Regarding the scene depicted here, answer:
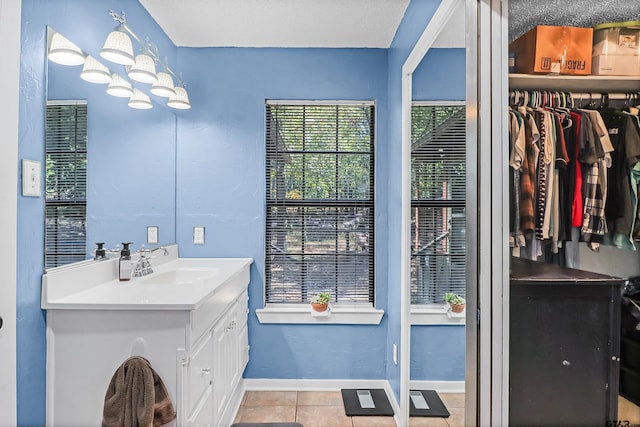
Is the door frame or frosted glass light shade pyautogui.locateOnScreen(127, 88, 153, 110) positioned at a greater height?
frosted glass light shade pyautogui.locateOnScreen(127, 88, 153, 110)

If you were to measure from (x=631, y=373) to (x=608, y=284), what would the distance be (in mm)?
253

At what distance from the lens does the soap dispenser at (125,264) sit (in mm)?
1871

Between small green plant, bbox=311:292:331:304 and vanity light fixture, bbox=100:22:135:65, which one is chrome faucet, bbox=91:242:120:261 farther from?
small green plant, bbox=311:292:331:304

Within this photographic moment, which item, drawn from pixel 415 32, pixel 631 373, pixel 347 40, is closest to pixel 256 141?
pixel 347 40

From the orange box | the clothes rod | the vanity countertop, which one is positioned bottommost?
the vanity countertop

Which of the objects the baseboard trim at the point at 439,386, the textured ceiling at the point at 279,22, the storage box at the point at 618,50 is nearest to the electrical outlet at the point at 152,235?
the textured ceiling at the point at 279,22

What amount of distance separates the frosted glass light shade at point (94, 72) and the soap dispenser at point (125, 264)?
81 cm

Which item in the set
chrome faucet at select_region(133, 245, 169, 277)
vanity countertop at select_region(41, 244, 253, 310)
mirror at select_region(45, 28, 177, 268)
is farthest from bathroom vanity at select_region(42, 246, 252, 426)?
chrome faucet at select_region(133, 245, 169, 277)

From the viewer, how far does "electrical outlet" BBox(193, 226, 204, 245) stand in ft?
8.66

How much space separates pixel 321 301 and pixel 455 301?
0.94 meters

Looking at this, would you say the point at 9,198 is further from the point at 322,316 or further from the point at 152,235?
the point at 322,316

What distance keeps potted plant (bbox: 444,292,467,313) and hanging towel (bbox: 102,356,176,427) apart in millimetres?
1469

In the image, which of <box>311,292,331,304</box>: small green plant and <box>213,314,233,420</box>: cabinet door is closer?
<box>213,314,233,420</box>: cabinet door

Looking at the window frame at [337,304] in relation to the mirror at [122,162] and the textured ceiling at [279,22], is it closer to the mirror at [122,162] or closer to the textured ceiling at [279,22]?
the textured ceiling at [279,22]
